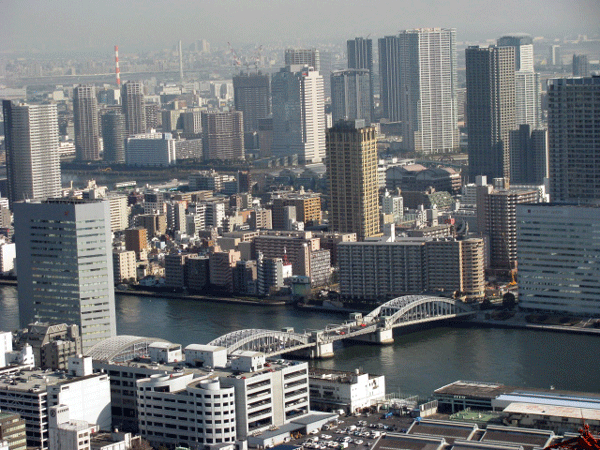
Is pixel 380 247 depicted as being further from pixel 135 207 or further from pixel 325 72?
pixel 325 72

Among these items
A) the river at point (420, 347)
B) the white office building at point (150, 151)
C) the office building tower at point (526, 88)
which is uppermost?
the office building tower at point (526, 88)

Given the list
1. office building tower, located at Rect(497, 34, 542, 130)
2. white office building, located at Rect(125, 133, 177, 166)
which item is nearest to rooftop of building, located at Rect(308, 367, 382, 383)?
office building tower, located at Rect(497, 34, 542, 130)

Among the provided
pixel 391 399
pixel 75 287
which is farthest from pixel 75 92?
pixel 391 399

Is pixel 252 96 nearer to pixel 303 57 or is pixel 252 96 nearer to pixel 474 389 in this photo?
pixel 303 57

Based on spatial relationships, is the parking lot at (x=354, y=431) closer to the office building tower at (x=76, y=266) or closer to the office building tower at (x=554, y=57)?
the office building tower at (x=76, y=266)

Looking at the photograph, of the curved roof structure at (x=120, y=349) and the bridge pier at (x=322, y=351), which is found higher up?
the curved roof structure at (x=120, y=349)

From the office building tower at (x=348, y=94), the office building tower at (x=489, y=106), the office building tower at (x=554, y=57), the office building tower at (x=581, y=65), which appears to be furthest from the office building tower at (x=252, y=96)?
the office building tower at (x=581, y=65)

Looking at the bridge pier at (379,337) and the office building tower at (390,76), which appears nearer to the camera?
the bridge pier at (379,337)
